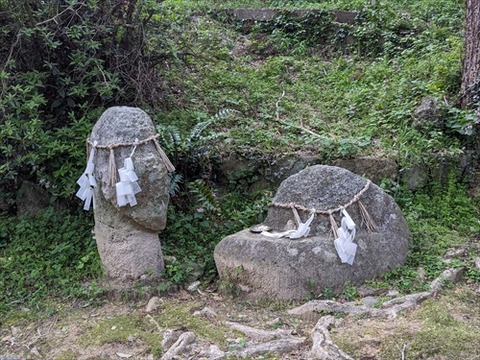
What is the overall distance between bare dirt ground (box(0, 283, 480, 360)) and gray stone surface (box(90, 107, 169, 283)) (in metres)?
0.32

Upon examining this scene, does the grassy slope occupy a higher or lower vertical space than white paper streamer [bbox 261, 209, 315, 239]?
higher

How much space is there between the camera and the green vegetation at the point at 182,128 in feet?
14.3

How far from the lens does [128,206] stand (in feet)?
12.7

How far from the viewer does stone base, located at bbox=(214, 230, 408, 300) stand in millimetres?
3752

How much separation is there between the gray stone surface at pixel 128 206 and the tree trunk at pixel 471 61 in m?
3.74

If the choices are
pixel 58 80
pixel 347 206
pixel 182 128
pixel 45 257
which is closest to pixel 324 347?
pixel 347 206

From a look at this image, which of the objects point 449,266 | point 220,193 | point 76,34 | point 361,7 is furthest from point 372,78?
point 76,34

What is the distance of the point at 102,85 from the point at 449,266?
339 centimetres

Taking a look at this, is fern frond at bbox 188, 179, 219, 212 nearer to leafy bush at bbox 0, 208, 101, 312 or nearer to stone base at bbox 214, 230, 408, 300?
stone base at bbox 214, 230, 408, 300

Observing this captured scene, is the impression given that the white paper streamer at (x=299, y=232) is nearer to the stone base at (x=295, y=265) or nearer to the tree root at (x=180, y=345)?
the stone base at (x=295, y=265)

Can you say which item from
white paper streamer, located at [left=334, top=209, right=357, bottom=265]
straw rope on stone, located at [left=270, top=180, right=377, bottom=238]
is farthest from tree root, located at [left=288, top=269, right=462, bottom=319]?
straw rope on stone, located at [left=270, top=180, right=377, bottom=238]

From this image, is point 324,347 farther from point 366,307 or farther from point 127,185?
point 127,185

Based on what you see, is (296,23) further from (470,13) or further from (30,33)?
(30,33)

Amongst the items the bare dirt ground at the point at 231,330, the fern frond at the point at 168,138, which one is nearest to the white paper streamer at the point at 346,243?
the bare dirt ground at the point at 231,330
